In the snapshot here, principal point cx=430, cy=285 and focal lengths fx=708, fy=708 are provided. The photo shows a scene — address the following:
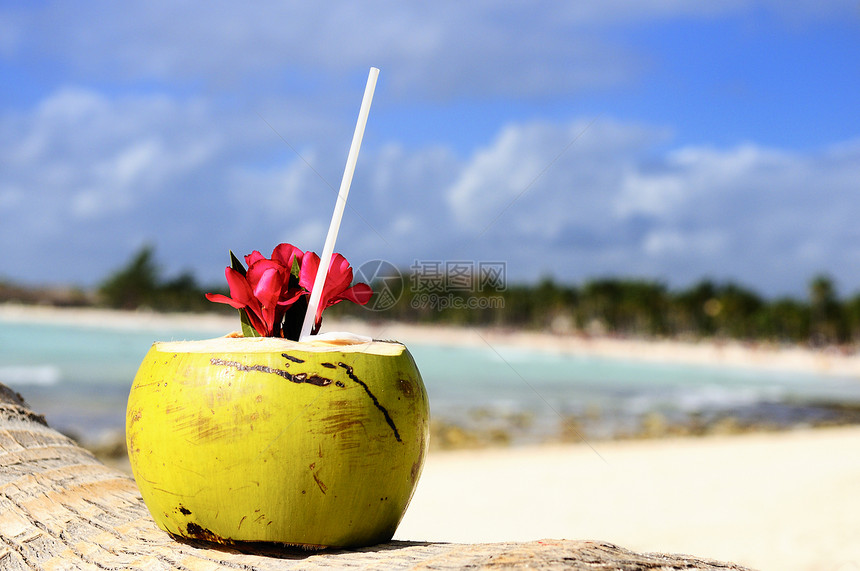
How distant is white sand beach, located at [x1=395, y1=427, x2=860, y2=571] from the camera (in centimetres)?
616

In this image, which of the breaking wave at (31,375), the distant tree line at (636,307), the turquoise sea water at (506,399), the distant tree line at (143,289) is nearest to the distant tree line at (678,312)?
the distant tree line at (636,307)

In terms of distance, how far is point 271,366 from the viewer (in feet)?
5.72

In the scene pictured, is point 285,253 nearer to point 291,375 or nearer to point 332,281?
point 332,281

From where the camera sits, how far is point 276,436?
5.64ft

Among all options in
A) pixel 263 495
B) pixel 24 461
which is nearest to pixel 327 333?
pixel 263 495

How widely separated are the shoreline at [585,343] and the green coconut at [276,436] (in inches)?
1977

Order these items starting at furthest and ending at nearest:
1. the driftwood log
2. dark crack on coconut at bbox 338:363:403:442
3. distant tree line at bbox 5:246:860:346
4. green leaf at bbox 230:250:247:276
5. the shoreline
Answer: distant tree line at bbox 5:246:860:346, the shoreline, green leaf at bbox 230:250:247:276, dark crack on coconut at bbox 338:363:403:442, the driftwood log

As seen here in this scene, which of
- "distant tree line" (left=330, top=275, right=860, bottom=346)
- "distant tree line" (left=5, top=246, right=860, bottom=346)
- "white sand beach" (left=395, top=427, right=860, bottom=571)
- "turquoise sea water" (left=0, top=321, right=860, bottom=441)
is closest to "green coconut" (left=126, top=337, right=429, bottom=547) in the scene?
"white sand beach" (left=395, top=427, right=860, bottom=571)

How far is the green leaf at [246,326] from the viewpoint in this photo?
196 cm

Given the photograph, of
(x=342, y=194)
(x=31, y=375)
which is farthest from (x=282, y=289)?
(x=31, y=375)

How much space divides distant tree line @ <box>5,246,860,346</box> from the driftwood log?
6145cm

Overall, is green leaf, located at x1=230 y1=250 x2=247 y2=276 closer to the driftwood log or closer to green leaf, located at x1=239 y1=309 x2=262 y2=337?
green leaf, located at x1=239 y1=309 x2=262 y2=337

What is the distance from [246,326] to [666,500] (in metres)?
7.64

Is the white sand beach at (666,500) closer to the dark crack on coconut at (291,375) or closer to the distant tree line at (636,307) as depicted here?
the dark crack on coconut at (291,375)
